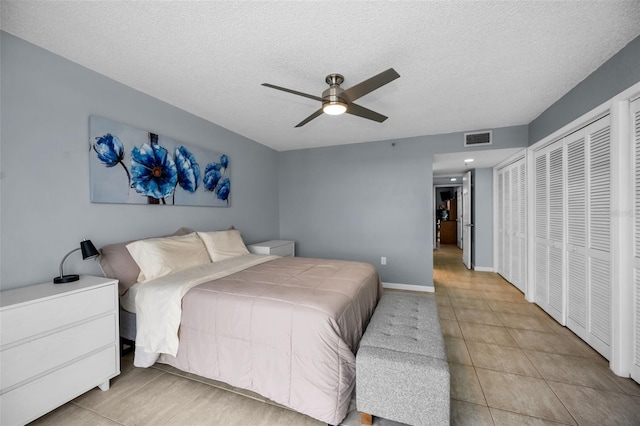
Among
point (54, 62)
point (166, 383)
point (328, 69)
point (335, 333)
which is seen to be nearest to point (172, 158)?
point (54, 62)

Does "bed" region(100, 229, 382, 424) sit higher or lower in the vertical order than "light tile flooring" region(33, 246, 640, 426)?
higher

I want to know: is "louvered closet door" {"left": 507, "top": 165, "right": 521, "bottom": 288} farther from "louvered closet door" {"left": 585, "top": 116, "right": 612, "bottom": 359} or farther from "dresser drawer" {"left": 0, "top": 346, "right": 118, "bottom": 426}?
"dresser drawer" {"left": 0, "top": 346, "right": 118, "bottom": 426}

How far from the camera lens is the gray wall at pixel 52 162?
1.73 m

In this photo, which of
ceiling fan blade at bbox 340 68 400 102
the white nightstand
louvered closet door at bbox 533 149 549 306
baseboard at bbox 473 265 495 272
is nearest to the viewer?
ceiling fan blade at bbox 340 68 400 102

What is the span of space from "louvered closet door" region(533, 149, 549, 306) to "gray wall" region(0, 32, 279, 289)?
4554 mm

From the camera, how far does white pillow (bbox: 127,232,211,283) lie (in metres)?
2.23

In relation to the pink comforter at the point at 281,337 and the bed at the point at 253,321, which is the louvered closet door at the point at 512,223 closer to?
the bed at the point at 253,321

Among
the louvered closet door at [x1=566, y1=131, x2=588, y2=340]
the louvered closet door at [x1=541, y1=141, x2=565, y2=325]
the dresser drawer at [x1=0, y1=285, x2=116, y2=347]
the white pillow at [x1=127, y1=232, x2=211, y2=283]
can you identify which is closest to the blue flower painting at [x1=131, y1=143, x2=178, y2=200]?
the white pillow at [x1=127, y1=232, x2=211, y2=283]

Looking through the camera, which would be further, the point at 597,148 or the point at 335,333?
the point at 597,148

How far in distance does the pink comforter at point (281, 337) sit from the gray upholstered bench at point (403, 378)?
0.41ft

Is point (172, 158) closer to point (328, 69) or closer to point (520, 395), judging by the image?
point (328, 69)

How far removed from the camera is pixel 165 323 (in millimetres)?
1888

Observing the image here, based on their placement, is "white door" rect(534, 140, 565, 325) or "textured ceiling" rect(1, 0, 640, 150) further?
"white door" rect(534, 140, 565, 325)

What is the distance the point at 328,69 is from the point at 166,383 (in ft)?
9.24
